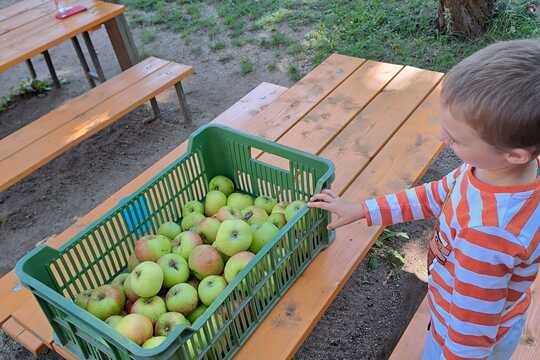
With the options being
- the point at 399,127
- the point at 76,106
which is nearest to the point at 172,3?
the point at 76,106

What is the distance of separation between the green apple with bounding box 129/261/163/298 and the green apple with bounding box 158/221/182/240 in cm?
28

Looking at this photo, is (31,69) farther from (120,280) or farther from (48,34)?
(120,280)

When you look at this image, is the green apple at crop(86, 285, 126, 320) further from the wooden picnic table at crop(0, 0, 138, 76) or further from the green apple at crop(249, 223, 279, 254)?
the wooden picnic table at crop(0, 0, 138, 76)

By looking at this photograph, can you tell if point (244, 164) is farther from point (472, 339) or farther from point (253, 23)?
point (253, 23)

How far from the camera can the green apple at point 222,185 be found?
2.10 metres

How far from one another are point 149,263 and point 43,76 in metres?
4.23

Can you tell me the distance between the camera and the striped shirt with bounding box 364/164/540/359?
1.13 meters

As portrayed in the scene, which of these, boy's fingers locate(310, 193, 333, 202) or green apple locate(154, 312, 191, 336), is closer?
green apple locate(154, 312, 191, 336)

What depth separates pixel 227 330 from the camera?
4.80 feet

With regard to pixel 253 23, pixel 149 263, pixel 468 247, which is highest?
pixel 468 247

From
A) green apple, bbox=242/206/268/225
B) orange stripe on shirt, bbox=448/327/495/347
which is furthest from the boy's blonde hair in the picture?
green apple, bbox=242/206/268/225

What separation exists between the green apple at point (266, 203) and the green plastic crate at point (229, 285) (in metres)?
0.08

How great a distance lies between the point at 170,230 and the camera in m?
1.87

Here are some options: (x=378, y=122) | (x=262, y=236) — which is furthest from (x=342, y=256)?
(x=378, y=122)
